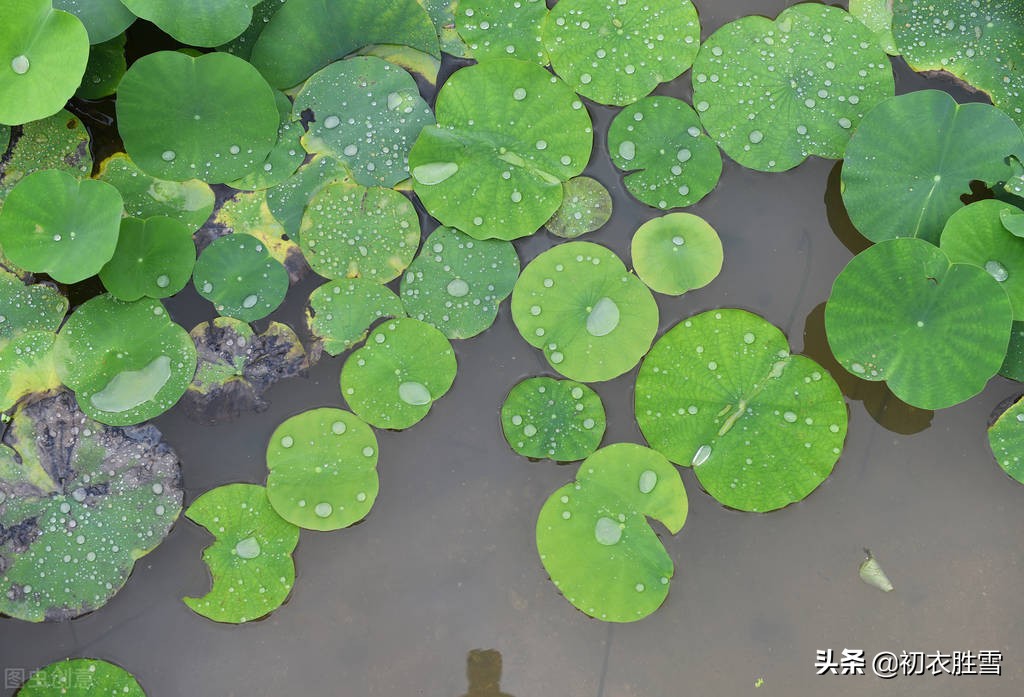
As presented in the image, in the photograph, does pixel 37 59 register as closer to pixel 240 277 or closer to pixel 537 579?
pixel 240 277

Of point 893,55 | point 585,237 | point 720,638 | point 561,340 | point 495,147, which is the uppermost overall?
point 893,55

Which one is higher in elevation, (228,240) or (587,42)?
(587,42)

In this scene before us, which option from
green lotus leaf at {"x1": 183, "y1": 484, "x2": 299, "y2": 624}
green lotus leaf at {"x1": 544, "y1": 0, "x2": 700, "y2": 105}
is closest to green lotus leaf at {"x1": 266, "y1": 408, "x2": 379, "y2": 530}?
green lotus leaf at {"x1": 183, "y1": 484, "x2": 299, "y2": 624}

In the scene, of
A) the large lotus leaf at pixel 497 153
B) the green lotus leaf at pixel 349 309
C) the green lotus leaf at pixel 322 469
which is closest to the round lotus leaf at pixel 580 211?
the large lotus leaf at pixel 497 153

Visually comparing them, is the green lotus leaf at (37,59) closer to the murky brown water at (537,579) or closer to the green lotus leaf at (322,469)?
the murky brown water at (537,579)

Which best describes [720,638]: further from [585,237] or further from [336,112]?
[336,112]

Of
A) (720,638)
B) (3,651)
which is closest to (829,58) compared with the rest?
(720,638)
